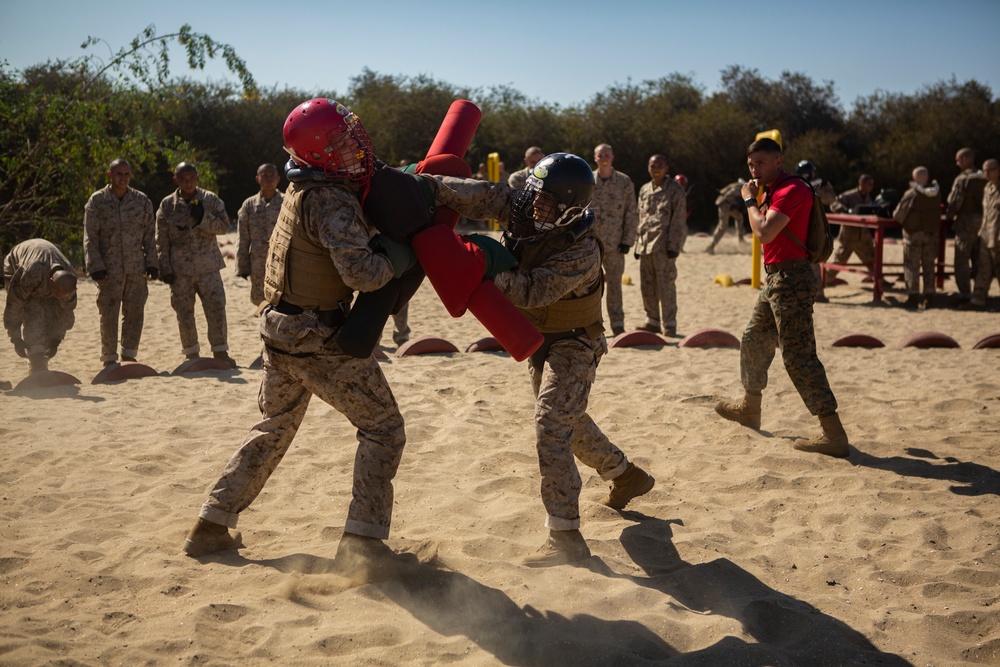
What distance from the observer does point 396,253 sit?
3887mm

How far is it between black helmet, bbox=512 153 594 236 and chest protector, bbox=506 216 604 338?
0.07 m

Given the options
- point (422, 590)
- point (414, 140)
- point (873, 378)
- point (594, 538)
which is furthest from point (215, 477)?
point (414, 140)

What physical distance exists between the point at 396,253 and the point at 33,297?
6.39 metres

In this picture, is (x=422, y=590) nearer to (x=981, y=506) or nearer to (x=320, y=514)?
(x=320, y=514)

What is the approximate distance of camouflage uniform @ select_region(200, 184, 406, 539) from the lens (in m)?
3.86

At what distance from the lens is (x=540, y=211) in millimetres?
4305

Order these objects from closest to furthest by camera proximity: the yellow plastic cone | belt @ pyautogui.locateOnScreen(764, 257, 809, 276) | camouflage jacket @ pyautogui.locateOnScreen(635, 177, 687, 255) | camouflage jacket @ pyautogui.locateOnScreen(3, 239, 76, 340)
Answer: belt @ pyautogui.locateOnScreen(764, 257, 809, 276), camouflage jacket @ pyautogui.locateOnScreen(3, 239, 76, 340), camouflage jacket @ pyautogui.locateOnScreen(635, 177, 687, 255), the yellow plastic cone

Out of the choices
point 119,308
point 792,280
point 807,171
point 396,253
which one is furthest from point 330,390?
point 119,308

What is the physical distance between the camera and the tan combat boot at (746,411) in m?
6.83

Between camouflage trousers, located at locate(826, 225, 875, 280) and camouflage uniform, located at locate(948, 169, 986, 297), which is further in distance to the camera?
camouflage trousers, located at locate(826, 225, 875, 280)

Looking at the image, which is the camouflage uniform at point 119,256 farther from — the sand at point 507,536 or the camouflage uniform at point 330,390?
the camouflage uniform at point 330,390

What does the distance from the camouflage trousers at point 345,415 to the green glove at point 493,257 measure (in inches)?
28.4

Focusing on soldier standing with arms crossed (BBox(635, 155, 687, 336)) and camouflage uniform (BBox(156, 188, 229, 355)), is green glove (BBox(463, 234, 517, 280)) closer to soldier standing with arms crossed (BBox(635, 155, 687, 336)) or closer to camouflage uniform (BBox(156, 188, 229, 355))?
camouflage uniform (BBox(156, 188, 229, 355))

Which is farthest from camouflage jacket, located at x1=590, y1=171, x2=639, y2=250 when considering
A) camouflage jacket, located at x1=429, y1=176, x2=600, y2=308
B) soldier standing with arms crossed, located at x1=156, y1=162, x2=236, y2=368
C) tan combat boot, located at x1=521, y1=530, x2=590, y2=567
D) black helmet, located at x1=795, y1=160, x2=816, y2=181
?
tan combat boot, located at x1=521, y1=530, x2=590, y2=567
